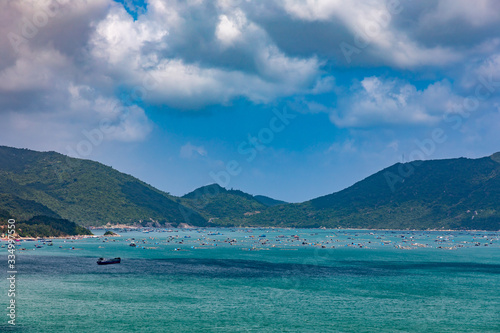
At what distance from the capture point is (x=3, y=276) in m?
96.2

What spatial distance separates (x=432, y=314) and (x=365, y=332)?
54.3ft

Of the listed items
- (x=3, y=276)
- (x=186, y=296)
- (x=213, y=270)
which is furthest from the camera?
(x=213, y=270)

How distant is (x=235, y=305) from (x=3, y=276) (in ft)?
179

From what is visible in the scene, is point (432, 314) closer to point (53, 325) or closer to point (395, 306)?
point (395, 306)

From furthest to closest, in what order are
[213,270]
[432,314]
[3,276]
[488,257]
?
[488,257] < [213,270] < [3,276] < [432,314]

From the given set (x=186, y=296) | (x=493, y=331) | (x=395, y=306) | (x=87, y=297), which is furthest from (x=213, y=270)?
(x=493, y=331)

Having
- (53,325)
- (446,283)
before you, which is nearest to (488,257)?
(446,283)

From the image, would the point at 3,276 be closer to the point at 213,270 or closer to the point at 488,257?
the point at 213,270

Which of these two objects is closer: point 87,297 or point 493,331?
point 493,331

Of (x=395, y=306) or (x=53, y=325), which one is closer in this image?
(x=53, y=325)

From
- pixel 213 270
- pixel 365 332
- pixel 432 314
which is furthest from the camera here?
pixel 213 270

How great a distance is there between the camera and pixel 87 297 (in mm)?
77750

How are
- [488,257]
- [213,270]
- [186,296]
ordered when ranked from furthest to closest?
[488,257]
[213,270]
[186,296]

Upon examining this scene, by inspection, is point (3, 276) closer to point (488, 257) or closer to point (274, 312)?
point (274, 312)
